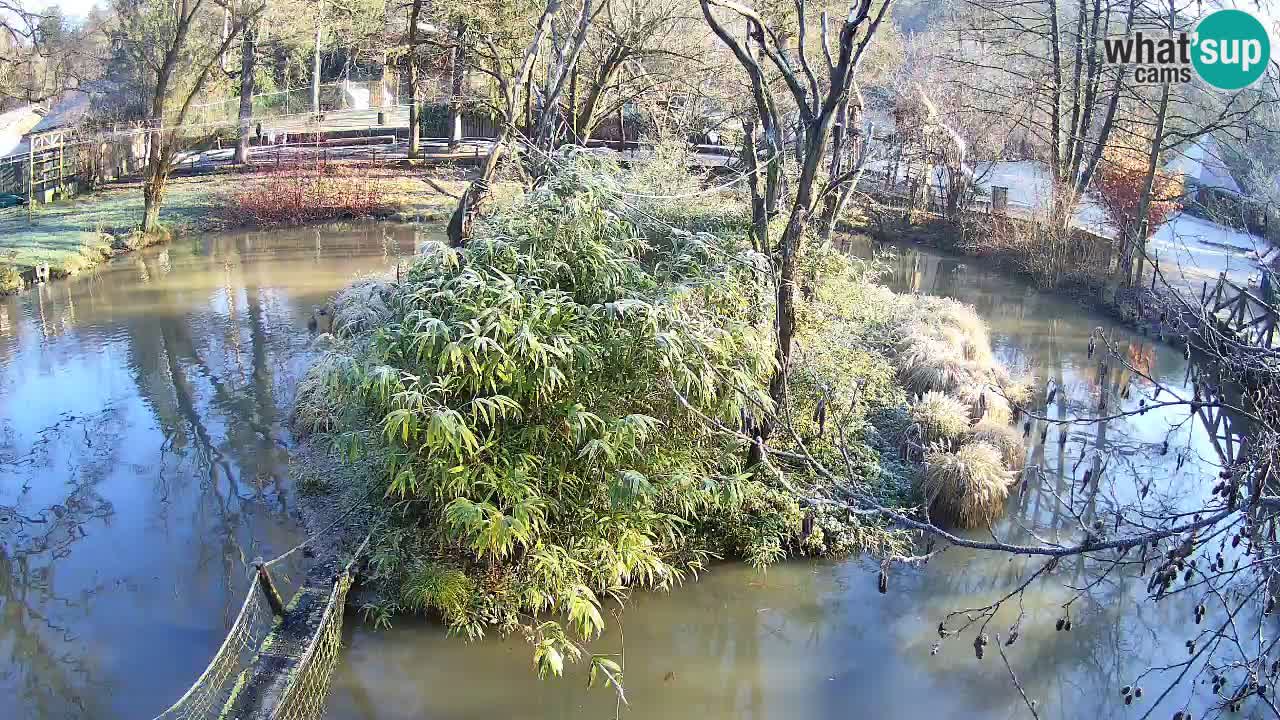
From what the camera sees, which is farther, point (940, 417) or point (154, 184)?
point (154, 184)

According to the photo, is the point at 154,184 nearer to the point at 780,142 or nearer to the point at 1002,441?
the point at 780,142

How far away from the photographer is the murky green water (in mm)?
5863

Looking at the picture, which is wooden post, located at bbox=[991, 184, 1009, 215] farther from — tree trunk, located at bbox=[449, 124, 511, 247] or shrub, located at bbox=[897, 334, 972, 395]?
tree trunk, located at bbox=[449, 124, 511, 247]

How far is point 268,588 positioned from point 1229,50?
48.0 ft

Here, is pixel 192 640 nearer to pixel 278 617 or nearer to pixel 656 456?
pixel 278 617

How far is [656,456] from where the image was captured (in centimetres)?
635

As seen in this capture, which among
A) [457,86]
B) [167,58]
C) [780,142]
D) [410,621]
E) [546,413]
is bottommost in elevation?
[410,621]

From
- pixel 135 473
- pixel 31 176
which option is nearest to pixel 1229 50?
pixel 135 473

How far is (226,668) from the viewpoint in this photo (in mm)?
5617

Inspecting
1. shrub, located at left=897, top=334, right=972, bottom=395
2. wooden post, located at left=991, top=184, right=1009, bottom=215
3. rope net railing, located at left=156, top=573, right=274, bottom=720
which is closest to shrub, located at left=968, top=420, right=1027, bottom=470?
shrub, located at left=897, top=334, right=972, bottom=395

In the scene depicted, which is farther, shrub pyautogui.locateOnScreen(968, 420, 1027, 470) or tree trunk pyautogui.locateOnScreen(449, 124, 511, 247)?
tree trunk pyautogui.locateOnScreen(449, 124, 511, 247)

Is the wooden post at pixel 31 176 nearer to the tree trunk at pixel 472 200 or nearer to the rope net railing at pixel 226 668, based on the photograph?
the tree trunk at pixel 472 200

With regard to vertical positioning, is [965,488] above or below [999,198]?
below

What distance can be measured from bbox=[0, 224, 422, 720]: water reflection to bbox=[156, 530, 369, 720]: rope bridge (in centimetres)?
40
